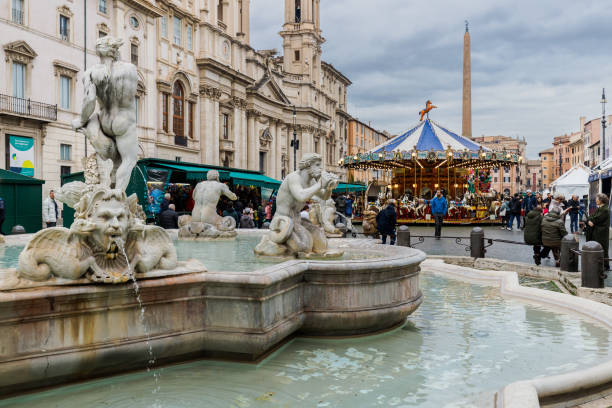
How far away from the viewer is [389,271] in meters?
4.89

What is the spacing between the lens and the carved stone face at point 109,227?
3574mm

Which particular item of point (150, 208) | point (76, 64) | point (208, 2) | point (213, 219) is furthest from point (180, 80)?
point (213, 219)

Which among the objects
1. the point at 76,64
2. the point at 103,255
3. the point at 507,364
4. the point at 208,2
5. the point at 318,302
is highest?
the point at 208,2

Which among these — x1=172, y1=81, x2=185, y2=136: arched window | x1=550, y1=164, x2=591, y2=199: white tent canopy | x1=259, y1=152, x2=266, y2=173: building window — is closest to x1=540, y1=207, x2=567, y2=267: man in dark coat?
x1=550, y1=164, x2=591, y2=199: white tent canopy

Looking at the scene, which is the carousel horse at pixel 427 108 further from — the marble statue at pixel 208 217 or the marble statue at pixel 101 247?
the marble statue at pixel 101 247

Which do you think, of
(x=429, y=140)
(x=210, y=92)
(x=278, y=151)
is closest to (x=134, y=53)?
(x=210, y=92)

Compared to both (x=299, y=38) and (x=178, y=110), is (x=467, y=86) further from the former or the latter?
(x=299, y=38)

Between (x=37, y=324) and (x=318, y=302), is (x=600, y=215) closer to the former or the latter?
(x=318, y=302)

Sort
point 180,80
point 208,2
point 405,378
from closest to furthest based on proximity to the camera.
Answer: point 405,378 → point 180,80 → point 208,2

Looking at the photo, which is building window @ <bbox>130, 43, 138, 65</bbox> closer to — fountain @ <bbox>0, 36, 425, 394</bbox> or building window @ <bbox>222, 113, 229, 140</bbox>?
building window @ <bbox>222, 113, 229, 140</bbox>

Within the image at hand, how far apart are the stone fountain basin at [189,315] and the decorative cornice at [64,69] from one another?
23626 millimetres

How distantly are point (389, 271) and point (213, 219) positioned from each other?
4.33 meters

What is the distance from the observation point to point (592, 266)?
745 cm

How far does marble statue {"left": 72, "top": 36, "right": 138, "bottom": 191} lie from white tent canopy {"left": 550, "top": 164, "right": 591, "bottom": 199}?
1085 inches
